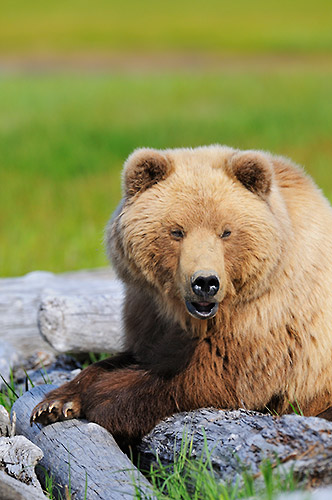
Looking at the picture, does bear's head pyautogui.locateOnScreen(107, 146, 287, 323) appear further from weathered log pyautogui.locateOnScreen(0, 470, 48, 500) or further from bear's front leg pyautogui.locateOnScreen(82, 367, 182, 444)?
weathered log pyautogui.locateOnScreen(0, 470, 48, 500)

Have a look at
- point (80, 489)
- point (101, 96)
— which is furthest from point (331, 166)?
point (80, 489)

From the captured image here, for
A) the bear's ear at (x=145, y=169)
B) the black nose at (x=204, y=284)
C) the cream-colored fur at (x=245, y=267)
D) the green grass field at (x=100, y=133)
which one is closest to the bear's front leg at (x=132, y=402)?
the cream-colored fur at (x=245, y=267)

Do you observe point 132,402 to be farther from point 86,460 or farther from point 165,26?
point 165,26

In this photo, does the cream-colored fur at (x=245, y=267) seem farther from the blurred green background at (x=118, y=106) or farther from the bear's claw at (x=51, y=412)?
the blurred green background at (x=118, y=106)

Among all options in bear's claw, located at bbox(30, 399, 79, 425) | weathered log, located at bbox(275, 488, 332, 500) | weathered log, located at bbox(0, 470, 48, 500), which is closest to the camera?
weathered log, located at bbox(275, 488, 332, 500)

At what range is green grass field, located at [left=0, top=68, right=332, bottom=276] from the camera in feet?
29.5

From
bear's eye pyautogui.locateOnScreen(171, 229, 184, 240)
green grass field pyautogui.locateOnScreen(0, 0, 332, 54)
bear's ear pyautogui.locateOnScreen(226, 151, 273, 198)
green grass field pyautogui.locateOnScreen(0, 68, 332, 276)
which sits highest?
green grass field pyautogui.locateOnScreen(0, 0, 332, 54)

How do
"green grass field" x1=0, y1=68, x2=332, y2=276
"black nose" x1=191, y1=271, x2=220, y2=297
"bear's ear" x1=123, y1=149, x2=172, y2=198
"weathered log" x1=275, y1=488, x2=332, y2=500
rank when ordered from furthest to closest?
"green grass field" x1=0, y1=68, x2=332, y2=276
"bear's ear" x1=123, y1=149, x2=172, y2=198
"black nose" x1=191, y1=271, x2=220, y2=297
"weathered log" x1=275, y1=488, x2=332, y2=500

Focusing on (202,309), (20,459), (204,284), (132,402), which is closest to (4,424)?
(20,459)

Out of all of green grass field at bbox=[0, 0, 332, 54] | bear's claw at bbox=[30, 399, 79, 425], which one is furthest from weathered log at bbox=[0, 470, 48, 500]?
green grass field at bbox=[0, 0, 332, 54]

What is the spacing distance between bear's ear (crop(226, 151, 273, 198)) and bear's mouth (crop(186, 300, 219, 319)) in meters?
0.62

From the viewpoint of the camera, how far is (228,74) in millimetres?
20828

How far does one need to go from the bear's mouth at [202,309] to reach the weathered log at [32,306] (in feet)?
6.94

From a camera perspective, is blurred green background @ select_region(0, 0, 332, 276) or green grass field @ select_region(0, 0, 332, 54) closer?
blurred green background @ select_region(0, 0, 332, 276)
